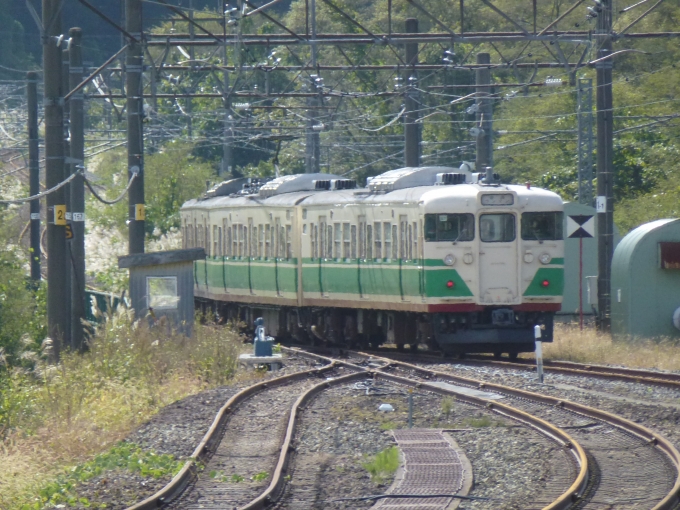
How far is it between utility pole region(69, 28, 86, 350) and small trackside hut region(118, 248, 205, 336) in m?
0.96

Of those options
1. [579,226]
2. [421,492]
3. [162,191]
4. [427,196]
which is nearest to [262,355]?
A: [427,196]

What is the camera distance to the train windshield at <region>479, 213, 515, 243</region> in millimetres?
19234

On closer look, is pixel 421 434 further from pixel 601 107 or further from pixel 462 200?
pixel 601 107

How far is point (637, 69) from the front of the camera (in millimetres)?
43094

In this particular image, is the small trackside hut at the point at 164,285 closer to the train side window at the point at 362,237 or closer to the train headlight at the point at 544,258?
the train side window at the point at 362,237

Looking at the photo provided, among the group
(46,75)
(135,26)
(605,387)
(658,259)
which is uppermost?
(135,26)

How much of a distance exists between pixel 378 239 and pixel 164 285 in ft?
12.6

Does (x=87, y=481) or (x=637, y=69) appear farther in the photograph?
(x=637, y=69)

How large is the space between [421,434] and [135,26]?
11.1 meters

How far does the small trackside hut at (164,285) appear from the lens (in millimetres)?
18875

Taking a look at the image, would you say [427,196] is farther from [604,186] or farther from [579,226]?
[604,186]

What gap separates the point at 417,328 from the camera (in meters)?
20.8

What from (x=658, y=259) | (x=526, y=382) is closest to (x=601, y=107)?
(x=658, y=259)

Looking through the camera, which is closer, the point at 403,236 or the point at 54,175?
the point at 54,175
